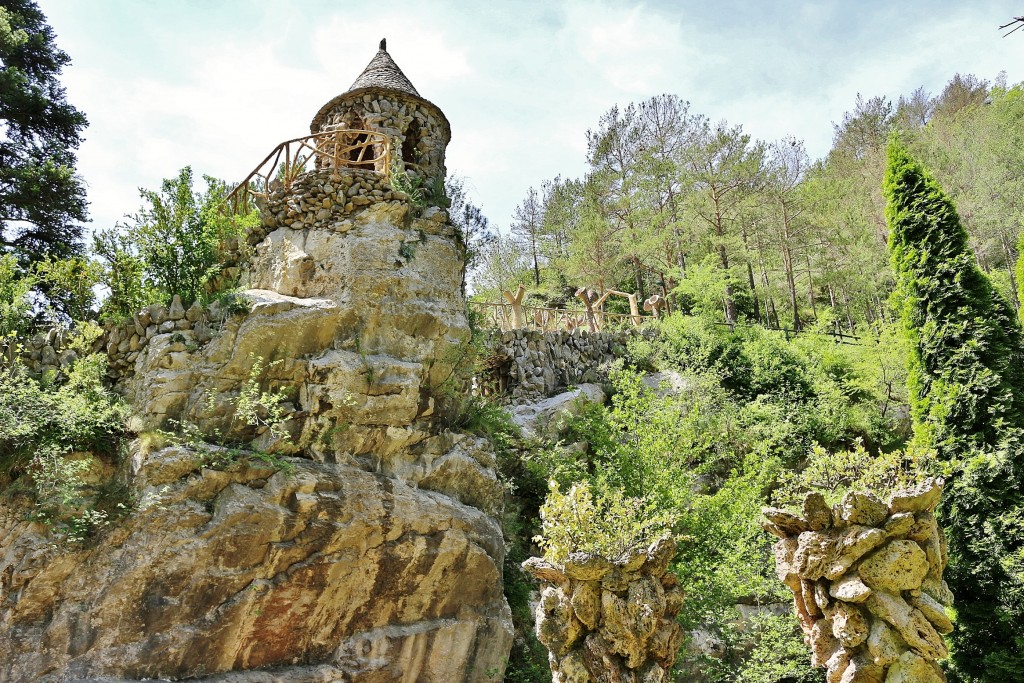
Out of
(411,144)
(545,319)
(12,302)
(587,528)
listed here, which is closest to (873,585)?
(587,528)

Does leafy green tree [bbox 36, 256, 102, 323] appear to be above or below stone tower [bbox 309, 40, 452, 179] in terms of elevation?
below

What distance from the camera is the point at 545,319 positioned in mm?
18297

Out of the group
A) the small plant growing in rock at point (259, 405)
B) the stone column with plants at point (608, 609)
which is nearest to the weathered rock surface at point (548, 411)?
the small plant growing in rock at point (259, 405)

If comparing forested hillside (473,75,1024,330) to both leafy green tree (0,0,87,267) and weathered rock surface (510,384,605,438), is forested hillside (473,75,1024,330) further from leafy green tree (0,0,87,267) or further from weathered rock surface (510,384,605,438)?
leafy green tree (0,0,87,267)

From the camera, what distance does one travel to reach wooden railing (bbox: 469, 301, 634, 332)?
53.1 ft

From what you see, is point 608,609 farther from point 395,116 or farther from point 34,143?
point 34,143

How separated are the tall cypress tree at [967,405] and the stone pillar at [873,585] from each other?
326cm

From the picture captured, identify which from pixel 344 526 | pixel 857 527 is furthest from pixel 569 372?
pixel 857 527

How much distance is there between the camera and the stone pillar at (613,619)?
22.5ft

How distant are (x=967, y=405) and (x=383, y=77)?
12664mm

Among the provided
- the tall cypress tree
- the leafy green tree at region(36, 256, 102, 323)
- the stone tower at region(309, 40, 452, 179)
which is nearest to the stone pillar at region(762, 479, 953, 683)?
the tall cypress tree

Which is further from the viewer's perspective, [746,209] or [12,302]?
[746,209]

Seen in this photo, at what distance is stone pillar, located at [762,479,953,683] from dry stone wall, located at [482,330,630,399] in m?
9.12

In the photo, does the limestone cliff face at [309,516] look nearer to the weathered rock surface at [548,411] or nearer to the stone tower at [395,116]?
the stone tower at [395,116]
